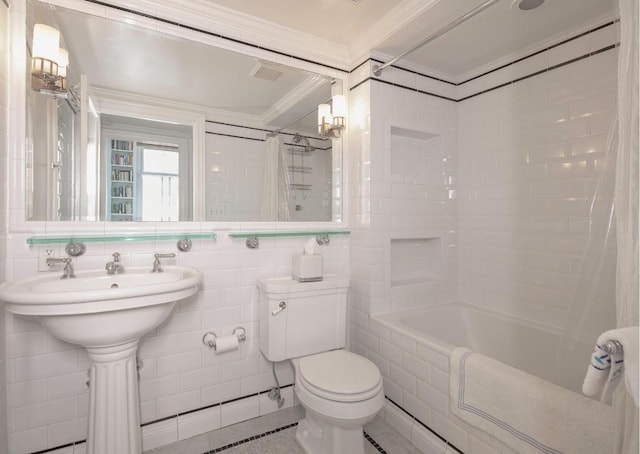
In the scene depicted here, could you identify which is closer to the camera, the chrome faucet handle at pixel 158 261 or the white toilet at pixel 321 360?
the white toilet at pixel 321 360

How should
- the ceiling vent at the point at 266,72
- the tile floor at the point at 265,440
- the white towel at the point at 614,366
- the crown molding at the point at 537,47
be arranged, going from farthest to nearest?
the ceiling vent at the point at 266,72 → the crown molding at the point at 537,47 → the tile floor at the point at 265,440 → the white towel at the point at 614,366

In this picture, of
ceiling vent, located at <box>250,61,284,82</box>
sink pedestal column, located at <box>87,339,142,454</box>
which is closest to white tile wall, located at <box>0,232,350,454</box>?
sink pedestal column, located at <box>87,339,142,454</box>

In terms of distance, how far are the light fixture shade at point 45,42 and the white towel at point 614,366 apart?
210cm

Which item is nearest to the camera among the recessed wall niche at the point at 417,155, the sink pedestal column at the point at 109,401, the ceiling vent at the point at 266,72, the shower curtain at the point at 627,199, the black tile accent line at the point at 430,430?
the shower curtain at the point at 627,199

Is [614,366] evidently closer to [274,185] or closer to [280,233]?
[280,233]

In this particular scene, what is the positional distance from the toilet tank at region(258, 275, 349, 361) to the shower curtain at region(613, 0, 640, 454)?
1264mm

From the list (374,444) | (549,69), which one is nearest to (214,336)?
(374,444)

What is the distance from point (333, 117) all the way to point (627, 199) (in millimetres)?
1611

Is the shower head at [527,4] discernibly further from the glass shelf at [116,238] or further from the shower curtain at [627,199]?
the glass shelf at [116,238]

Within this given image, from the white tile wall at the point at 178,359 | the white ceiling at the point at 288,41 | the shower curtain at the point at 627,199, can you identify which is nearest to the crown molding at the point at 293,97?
the white ceiling at the point at 288,41

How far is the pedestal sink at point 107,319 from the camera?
1.08 metres

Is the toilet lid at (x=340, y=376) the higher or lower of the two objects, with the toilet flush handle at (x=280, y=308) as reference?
lower

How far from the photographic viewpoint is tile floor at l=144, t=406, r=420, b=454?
65.1 inches

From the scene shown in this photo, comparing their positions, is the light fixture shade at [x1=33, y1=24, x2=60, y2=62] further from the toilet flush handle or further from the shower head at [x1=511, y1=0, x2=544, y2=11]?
the shower head at [x1=511, y1=0, x2=544, y2=11]
